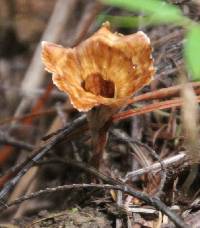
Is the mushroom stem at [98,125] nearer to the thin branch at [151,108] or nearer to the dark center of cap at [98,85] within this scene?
the dark center of cap at [98,85]

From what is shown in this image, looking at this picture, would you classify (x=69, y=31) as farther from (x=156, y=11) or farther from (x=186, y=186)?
(x=156, y=11)

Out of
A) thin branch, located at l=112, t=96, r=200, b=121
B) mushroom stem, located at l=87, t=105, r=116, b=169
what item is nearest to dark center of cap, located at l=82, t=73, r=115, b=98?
mushroom stem, located at l=87, t=105, r=116, b=169

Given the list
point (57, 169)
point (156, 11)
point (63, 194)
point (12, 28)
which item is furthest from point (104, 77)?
point (12, 28)

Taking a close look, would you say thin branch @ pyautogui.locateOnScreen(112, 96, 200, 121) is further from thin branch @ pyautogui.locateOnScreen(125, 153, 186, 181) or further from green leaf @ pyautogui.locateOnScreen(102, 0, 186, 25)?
green leaf @ pyautogui.locateOnScreen(102, 0, 186, 25)

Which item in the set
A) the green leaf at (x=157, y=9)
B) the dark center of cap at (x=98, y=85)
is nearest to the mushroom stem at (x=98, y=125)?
the dark center of cap at (x=98, y=85)

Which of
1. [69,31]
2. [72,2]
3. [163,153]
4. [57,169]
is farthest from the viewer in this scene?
[69,31]

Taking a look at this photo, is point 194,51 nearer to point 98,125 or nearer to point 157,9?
point 157,9

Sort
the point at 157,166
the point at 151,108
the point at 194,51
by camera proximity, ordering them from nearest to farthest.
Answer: the point at 194,51, the point at 157,166, the point at 151,108

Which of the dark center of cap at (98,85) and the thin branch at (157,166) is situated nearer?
the dark center of cap at (98,85)

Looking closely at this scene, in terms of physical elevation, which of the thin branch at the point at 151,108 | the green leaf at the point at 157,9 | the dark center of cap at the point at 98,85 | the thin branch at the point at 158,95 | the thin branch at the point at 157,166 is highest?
the green leaf at the point at 157,9

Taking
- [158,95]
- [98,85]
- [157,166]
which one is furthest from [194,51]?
[158,95]

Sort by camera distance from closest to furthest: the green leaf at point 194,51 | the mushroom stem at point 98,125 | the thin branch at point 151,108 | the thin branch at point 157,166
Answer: the green leaf at point 194,51, the mushroom stem at point 98,125, the thin branch at point 157,166, the thin branch at point 151,108
